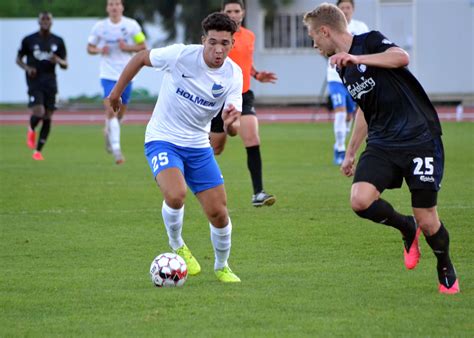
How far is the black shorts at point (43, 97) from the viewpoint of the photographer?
63.3ft

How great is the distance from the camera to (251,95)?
12336 millimetres

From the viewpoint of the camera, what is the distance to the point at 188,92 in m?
7.88

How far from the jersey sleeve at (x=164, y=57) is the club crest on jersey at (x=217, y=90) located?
35 cm

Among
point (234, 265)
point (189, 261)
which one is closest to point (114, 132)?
point (234, 265)

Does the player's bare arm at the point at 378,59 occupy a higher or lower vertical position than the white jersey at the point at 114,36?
higher

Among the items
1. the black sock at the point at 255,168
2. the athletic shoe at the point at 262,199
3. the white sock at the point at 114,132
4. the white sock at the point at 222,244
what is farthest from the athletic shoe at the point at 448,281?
the white sock at the point at 114,132

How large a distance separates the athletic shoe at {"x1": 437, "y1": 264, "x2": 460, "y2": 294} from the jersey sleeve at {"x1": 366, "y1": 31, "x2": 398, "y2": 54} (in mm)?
1552

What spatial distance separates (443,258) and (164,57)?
254cm

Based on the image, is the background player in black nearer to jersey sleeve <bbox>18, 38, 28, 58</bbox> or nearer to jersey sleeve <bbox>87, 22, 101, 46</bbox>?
jersey sleeve <bbox>18, 38, 28, 58</bbox>

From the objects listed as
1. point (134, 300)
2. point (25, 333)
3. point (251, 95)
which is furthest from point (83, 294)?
point (251, 95)

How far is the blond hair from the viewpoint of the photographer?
287 inches

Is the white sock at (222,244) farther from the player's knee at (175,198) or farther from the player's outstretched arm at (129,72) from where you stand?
the player's outstretched arm at (129,72)

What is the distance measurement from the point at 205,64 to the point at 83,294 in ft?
6.38

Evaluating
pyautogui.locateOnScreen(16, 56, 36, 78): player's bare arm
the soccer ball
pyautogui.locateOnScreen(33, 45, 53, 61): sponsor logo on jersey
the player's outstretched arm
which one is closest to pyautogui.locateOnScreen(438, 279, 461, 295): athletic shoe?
the soccer ball
